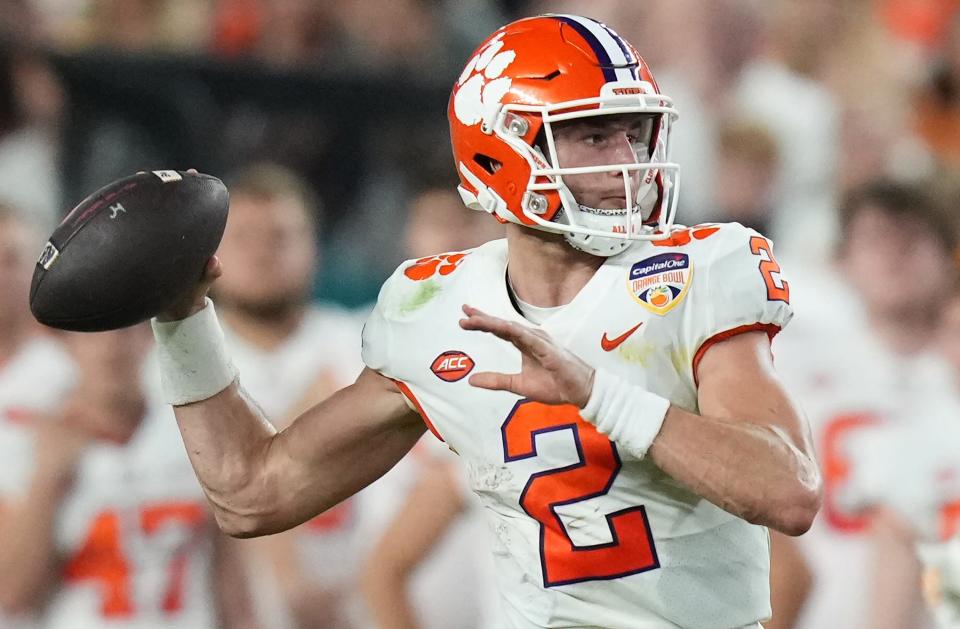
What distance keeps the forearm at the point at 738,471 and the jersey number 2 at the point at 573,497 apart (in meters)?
0.24

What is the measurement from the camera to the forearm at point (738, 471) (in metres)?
2.05

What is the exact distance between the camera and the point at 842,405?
15.3 feet

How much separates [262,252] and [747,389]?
264 cm

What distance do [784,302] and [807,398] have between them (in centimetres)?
246

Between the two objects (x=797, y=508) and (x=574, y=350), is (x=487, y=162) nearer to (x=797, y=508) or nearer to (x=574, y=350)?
(x=574, y=350)

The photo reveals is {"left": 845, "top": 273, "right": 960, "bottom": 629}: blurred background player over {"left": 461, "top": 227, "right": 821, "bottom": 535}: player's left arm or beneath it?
beneath

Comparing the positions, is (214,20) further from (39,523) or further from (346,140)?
(39,523)

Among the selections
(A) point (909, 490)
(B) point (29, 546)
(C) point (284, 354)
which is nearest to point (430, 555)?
(C) point (284, 354)

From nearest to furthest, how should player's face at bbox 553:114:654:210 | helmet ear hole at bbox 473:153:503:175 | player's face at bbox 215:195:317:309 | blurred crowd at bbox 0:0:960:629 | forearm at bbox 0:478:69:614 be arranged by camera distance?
player's face at bbox 553:114:654:210
helmet ear hole at bbox 473:153:503:175
forearm at bbox 0:478:69:614
blurred crowd at bbox 0:0:960:629
player's face at bbox 215:195:317:309

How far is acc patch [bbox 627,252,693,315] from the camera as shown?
2.31 m

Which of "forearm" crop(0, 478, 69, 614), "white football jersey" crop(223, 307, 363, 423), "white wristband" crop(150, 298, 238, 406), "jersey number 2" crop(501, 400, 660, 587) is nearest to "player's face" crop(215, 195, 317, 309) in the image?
"white football jersey" crop(223, 307, 363, 423)

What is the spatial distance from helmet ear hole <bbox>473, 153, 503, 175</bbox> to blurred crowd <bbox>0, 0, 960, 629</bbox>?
5.38 ft

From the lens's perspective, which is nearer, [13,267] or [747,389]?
[747,389]

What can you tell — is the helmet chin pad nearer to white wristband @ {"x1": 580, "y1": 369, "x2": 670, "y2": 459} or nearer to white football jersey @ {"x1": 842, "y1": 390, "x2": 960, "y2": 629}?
white wristband @ {"x1": 580, "y1": 369, "x2": 670, "y2": 459}
